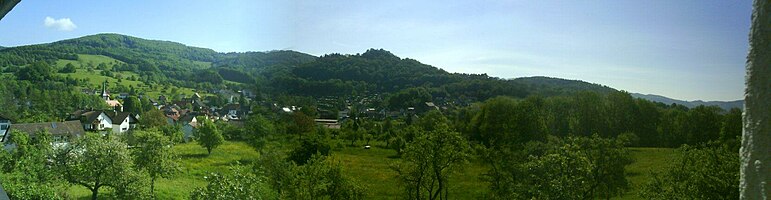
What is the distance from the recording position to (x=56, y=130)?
905 cm

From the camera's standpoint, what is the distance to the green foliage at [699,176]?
5547 millimetres

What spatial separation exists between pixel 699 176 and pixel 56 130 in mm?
10627

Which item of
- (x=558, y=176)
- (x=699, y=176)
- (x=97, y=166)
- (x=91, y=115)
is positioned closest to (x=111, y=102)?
(x=91, y=115)

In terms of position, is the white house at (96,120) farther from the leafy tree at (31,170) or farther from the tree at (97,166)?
the tree at (97,166)

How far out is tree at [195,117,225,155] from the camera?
1055 centimetres

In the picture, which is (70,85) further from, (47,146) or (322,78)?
(322,78)

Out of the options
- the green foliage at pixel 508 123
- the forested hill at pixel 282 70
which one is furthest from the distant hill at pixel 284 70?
the green foliage at pixel 508 123

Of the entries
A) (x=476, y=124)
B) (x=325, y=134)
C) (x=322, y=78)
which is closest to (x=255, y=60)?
(x=322, y=78)

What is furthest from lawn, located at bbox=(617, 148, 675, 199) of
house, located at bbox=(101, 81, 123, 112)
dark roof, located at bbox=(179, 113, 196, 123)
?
house, located at bbox=(101, 81, 123, 112)

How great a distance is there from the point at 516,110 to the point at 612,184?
76.9 inches

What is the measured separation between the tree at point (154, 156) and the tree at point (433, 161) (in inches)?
178

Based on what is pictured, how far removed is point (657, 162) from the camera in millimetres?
6766

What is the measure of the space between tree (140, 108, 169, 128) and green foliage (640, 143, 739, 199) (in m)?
9.40

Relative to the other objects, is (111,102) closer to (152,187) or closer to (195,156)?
(195,156)
